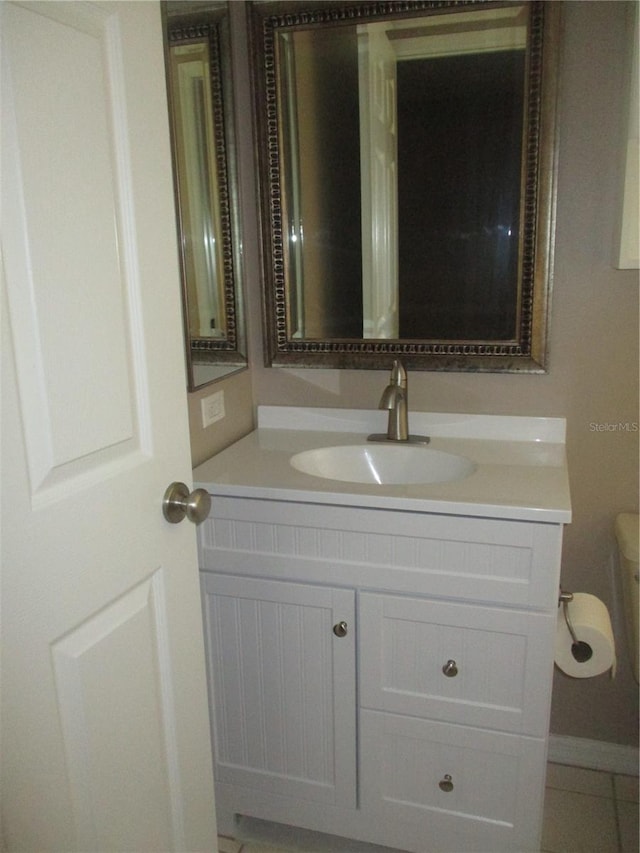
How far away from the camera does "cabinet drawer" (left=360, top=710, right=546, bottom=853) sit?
52.9 inches

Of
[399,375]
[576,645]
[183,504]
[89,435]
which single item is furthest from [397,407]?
[89,435]

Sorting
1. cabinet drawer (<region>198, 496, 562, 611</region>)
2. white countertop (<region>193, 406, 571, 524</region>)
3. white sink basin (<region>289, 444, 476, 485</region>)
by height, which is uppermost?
white countertop (<region>193, 406, 571, 524</region>)

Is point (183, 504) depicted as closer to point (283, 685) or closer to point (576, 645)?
point (283, 685)

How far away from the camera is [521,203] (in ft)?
5.05

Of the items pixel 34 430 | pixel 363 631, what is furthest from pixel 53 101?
pixel 363 631

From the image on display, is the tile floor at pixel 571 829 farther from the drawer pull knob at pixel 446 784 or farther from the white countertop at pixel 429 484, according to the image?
the white countertop at pixel 429 484

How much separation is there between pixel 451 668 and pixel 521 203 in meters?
1.05

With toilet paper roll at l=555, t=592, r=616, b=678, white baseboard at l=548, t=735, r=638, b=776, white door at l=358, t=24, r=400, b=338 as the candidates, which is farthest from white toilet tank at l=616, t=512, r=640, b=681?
white door at l=358, t=24, r=400, b=338

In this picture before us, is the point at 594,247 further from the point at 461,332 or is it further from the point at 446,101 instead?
the point at 446,101

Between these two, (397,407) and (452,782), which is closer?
(452,782)

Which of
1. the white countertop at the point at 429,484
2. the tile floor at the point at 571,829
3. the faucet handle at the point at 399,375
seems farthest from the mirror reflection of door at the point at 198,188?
the tile floor at the point at 571,829

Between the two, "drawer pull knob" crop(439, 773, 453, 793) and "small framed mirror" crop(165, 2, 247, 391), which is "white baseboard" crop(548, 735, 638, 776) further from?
"small framed mirror" crop(165, 2, 247, 391)

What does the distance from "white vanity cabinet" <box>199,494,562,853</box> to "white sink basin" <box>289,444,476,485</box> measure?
0.29m

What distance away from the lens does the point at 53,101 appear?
703 millimetres
